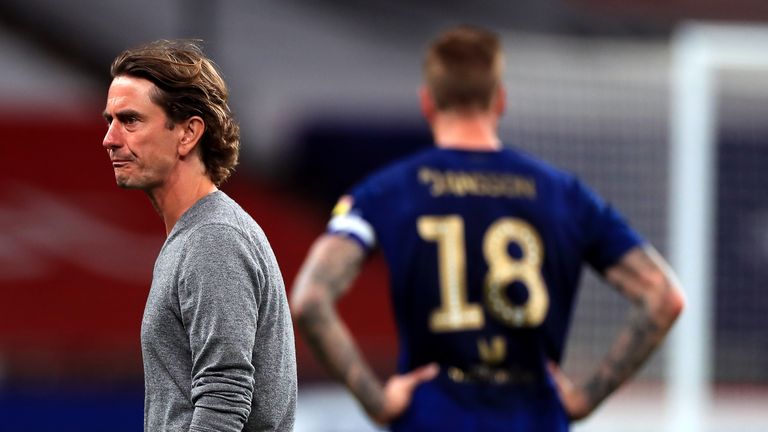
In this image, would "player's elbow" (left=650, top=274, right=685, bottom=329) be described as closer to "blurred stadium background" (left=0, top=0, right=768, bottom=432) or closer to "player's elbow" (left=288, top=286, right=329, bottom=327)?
"player's elbow" (left=288, top=286, right=329, bottom=327)

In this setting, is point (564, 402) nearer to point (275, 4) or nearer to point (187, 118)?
point (187, 118)

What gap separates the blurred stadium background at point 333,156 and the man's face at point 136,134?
4.40 metres

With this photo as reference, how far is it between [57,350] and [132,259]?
7.69 ft

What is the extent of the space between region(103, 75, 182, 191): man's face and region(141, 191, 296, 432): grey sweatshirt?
0.38 feet

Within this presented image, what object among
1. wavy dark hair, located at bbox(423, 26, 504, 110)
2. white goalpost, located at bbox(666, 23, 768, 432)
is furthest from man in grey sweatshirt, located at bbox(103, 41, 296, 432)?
white goalpost, located at bbox(666, 23, 768, 432)

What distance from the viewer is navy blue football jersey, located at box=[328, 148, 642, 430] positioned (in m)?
4.20

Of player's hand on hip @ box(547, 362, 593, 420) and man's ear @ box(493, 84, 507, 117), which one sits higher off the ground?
man's ear @ box(493, 84, 507, 117)

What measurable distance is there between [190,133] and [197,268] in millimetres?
317

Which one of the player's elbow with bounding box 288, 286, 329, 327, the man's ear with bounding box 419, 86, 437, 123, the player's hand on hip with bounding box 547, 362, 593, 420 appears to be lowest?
the player's hand on hip with bounding box 547, 362, 593, 420

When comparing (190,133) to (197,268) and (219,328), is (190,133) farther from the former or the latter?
(219,328)

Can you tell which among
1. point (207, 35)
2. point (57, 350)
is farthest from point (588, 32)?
point (57, 350)

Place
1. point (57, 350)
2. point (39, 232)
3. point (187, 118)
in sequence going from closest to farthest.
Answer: point (187, 118) → point (57, 350) → point (39, 232)

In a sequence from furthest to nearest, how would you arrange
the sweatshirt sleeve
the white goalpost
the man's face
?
the white goalpost < the man's face < the sweatshirt sleeve

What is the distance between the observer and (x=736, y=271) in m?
7.99
